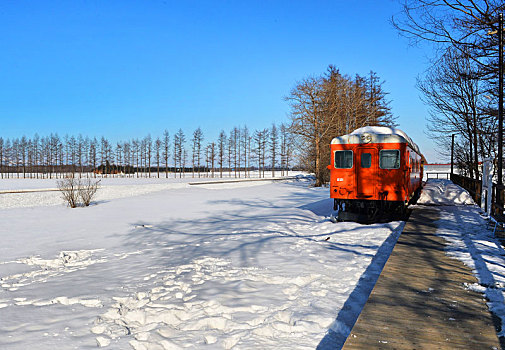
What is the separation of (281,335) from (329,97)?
3216 cm

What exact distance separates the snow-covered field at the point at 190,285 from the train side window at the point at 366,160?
210 cm

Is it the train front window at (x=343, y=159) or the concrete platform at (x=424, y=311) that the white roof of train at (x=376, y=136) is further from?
the concrete platform at (x=424, y=311)

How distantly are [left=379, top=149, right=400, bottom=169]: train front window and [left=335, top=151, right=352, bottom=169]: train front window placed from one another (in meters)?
1.04

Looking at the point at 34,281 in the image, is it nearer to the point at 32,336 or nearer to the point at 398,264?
the point at 32,336

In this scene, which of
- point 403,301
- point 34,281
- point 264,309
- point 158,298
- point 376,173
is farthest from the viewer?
point 376,173

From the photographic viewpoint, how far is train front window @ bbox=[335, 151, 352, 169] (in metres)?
12.0

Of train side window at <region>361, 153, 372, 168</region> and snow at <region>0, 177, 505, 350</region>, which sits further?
train side window at <region>361, 153, 372, 168</region>

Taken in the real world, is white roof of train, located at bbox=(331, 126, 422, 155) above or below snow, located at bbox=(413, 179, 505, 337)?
above

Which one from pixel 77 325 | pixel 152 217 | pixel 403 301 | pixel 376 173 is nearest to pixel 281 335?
pixel 403 301

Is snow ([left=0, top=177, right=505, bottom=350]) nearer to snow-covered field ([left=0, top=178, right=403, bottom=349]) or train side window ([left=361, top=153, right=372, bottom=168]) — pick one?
snow-covered field ([left=0, top=178, right=403, bottom=349])

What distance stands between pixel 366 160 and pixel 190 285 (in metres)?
8.14

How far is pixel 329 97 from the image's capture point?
33.7 meters

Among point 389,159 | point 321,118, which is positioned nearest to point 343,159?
point 389,159

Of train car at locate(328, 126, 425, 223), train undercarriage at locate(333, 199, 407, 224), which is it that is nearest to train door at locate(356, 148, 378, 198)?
train car at locate(328, 126, 425, 223)
